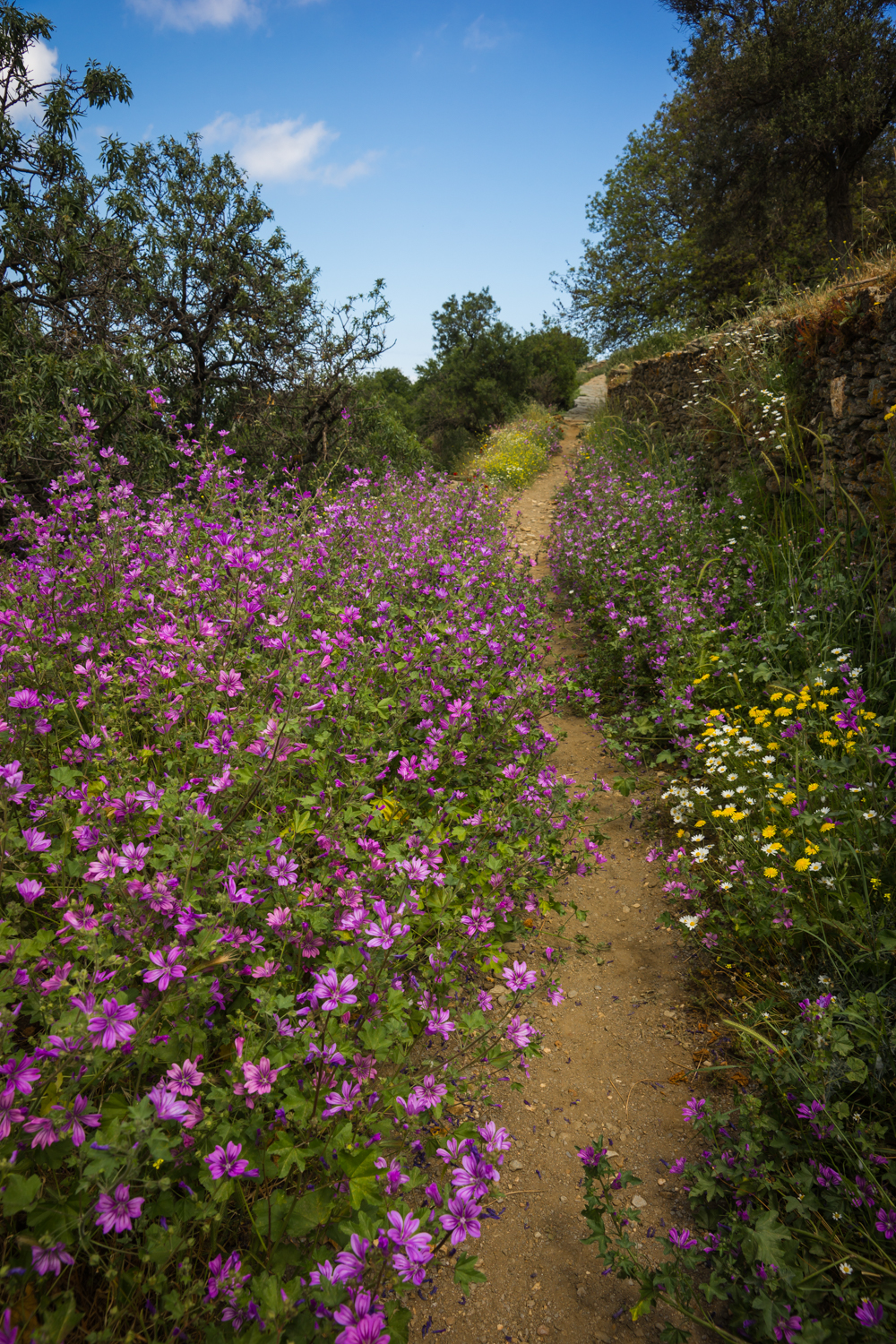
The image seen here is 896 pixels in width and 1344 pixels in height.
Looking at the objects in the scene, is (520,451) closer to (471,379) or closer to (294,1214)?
(471,379)

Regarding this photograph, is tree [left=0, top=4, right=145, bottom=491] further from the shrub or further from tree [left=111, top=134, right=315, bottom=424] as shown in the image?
the shrub

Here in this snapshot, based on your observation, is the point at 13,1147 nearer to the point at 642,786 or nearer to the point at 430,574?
the point at 642,786

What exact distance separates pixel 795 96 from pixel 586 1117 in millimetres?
16656

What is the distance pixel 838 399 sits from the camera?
5250 millimetres

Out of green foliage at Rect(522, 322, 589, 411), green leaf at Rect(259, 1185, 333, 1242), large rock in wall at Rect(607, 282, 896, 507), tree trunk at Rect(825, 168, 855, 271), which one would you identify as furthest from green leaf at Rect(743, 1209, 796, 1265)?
green foliage at Rect(522, 322, 589, 411)

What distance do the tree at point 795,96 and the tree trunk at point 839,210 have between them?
18 mm

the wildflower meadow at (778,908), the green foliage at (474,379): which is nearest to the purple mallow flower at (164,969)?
the wildflower meadow at (778,908)

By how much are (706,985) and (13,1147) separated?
2.67 metres

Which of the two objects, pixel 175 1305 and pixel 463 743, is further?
pixel 463 743

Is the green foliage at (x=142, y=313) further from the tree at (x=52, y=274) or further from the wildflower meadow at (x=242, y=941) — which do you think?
the wildflower meadow at (x=242, y=941)

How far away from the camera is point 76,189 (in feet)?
27.9

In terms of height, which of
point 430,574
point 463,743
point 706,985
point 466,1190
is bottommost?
point 706,985

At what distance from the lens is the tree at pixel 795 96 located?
36.6ft

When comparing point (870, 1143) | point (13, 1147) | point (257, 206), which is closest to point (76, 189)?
point (257, 206)
